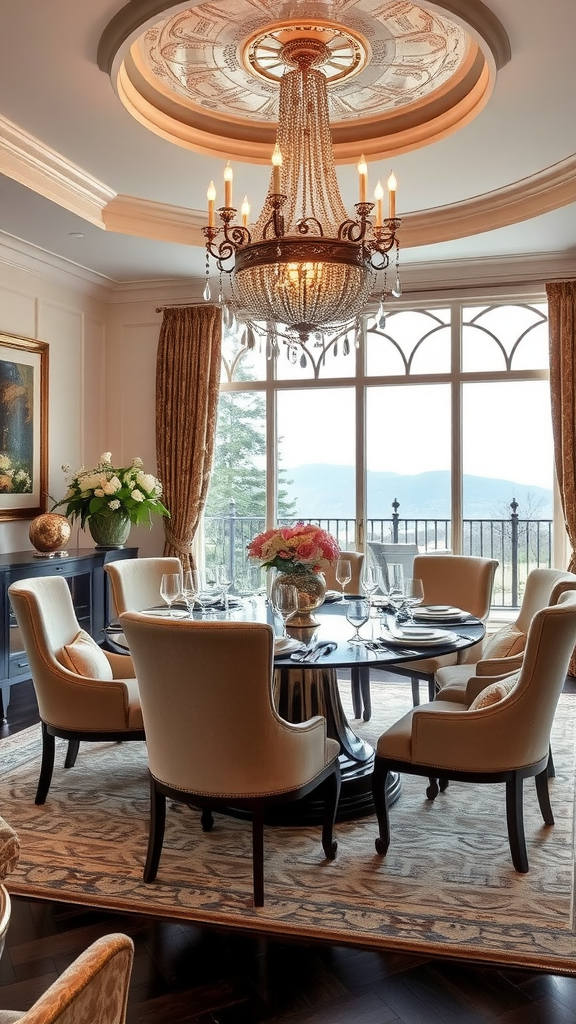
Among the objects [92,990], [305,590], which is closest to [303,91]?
[305,590]

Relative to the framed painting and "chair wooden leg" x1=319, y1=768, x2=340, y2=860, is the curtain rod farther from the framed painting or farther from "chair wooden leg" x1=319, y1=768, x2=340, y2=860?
"chair wooden leg" x1=319, y1=768, x2=340, y2=860

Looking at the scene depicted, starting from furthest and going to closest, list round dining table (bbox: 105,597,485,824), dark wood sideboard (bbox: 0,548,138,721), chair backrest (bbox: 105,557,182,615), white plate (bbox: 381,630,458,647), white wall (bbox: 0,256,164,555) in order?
white wall (bbox: 0,256,164,555) → dark wood sideboard (bbox: 0,548,138,721) → chair backrest (bbox: 105,557,182,615) → white plate (bbox: 381,630,458,647) → round dining table (bbox: 105,597,485,824)

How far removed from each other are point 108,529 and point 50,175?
2497 millimetres

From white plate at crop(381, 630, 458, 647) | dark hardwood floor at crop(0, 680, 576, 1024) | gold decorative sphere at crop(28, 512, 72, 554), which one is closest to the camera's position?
dark hardwood floor at crop(0, 680, 576, 1024)

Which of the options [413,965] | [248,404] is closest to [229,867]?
[413,965]

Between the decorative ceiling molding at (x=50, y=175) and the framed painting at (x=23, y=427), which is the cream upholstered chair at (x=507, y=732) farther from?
the framed painting at (x=23, y=427)

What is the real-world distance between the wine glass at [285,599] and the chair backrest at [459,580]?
66.1 inches

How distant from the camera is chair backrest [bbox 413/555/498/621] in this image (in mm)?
4523

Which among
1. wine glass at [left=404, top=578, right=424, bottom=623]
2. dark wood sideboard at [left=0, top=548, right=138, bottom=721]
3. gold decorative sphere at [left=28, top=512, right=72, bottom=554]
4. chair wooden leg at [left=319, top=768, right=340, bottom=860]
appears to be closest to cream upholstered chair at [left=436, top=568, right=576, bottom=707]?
wine glass at [left=404, top=578, right=424, bottom=623]

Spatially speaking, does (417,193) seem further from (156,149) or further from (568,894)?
(568,894)

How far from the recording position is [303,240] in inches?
129

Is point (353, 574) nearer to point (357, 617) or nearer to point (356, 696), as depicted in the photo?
point (356, 696)

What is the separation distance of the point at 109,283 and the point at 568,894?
561 cm

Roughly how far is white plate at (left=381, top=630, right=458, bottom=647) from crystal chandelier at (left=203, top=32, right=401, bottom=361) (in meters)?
1.41
